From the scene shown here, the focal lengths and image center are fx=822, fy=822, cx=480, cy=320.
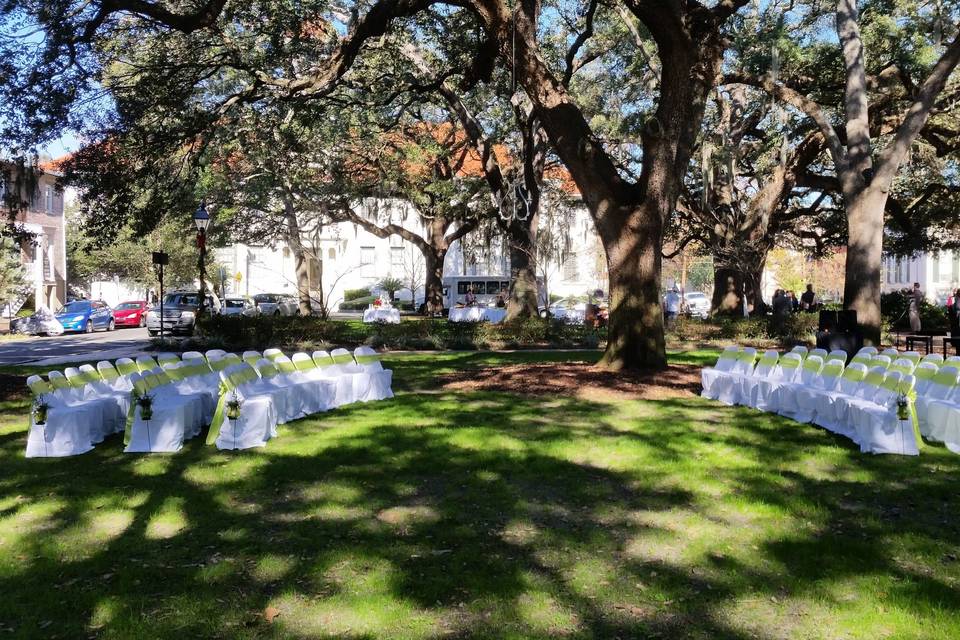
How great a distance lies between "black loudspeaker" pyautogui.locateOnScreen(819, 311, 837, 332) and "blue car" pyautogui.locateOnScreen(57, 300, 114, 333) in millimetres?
28834

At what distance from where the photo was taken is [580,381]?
46.8 feet

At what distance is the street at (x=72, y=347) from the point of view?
860 inches

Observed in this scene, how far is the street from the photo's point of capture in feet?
71.7

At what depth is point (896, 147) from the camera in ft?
57.7

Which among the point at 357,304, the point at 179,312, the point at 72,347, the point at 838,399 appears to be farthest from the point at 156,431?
the point at 357,304

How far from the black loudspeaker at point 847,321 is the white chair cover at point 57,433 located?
12.7 m

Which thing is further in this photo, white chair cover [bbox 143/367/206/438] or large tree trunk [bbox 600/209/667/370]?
large tree trunk [bbox 600/209/667/370]

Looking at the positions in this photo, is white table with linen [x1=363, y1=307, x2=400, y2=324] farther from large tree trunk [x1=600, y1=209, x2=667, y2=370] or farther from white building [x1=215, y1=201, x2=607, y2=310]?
large tree trunk [x1=600, y1=209, x2=667, y2=370]

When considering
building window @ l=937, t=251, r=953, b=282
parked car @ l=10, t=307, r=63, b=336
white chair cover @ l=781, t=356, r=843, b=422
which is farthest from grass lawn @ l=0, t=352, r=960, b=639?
building window @ l=937, t=251, r=953, b=282

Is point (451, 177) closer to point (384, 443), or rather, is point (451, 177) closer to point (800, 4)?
point (800, 4)

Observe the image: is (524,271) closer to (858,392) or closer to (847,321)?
(847,321)

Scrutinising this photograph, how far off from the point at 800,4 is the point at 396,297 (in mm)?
39692

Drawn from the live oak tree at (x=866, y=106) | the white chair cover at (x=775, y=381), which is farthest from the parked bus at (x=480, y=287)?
the white chair cover at (x=775, y=381)

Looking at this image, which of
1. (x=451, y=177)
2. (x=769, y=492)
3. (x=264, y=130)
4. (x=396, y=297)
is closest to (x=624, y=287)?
(x=769, y=492)
